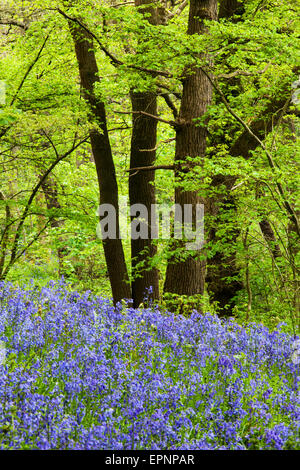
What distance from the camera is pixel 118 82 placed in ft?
27.5

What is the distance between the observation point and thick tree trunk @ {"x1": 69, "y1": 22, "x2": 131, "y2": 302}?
9.62 metres

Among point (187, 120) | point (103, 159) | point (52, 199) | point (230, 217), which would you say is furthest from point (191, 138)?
point (52, 199)

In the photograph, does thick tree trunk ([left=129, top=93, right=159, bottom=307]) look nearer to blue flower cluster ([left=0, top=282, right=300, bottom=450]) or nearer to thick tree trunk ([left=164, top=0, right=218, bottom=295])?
thick tree trunk ([left=164, top=0, right=218, bottom=295])

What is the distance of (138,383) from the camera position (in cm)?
340

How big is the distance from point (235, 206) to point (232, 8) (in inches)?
202

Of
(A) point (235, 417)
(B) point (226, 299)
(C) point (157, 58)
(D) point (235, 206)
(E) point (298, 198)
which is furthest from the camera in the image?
(B) point (226, 299)

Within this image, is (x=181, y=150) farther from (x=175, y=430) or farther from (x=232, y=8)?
(x=175, y=430)

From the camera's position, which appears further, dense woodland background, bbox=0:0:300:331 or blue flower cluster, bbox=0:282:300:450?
dense woodland background, bbox=0:0:300:331

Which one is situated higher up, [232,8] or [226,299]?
[232,8]

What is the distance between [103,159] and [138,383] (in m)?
6.92

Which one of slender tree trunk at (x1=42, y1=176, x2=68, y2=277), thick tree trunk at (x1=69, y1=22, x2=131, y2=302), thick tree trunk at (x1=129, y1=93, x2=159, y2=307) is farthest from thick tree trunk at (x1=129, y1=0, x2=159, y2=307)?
slender tree trunk at (x1=42, y1=176, x2=68, y2=277)

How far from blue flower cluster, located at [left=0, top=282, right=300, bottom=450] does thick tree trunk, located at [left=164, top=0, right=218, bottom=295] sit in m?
2.92

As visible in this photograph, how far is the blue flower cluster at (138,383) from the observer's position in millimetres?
2854
